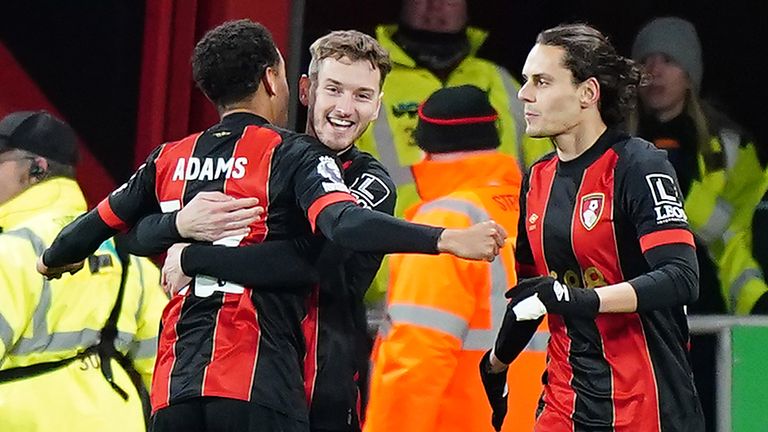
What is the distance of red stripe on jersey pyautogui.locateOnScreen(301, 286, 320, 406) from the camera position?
3.50 m

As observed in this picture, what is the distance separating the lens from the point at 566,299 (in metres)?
3.09

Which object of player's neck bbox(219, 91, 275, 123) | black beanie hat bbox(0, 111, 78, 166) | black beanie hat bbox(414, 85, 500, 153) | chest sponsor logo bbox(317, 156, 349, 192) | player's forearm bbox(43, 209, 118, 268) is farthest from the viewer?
black beanie hat bbox(0, 111, 78, 166)

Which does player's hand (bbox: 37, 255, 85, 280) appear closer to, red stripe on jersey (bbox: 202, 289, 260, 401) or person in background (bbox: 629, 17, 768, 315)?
red stripe on jersey (bbox: 202, 289, 260, 401)

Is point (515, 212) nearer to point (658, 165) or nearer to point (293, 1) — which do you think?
point (658, 165)

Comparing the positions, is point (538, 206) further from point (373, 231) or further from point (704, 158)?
point (704, 158)

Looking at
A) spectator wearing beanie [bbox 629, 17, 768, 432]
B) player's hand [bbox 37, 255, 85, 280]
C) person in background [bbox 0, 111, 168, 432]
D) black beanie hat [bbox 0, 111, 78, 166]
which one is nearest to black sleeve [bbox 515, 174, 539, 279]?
player's hand [bbox 37, 255, 85, 280]

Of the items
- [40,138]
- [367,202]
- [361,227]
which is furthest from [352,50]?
[40,138]

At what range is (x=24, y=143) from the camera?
486cm

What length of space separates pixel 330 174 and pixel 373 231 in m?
0.22

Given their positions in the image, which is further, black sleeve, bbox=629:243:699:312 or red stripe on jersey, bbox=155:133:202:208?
red stripe on jersey, bbox=155:133:202:208

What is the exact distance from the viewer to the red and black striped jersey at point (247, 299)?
10.6 feet

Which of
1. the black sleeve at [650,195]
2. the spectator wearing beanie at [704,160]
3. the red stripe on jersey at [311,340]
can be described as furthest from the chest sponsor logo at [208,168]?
the spectator wearing beanie at [704,160]

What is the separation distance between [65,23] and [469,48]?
169 centimetres

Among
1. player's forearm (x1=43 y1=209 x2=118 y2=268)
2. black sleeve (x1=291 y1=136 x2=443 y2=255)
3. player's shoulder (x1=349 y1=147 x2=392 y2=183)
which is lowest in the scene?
player's forearm (x1=43 y1=209 x2=118 y2=268)
